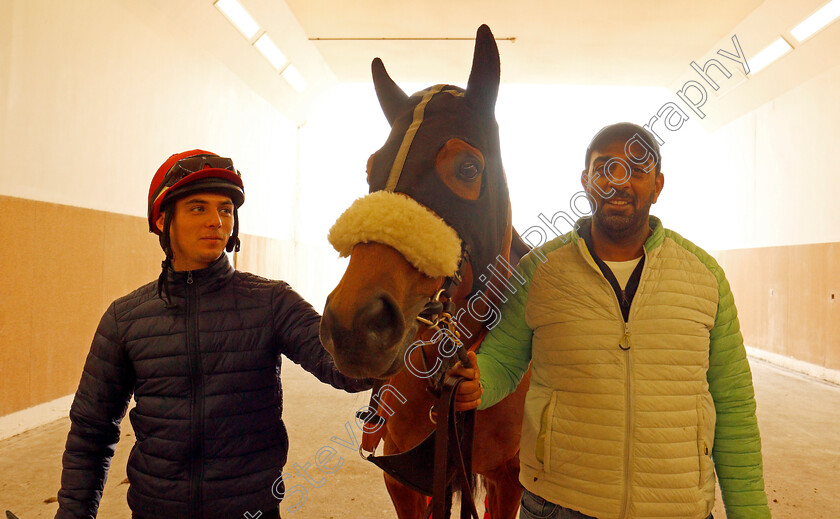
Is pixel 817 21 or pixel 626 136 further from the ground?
pixel 817 21

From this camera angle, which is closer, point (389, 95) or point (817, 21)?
point (389, 95)

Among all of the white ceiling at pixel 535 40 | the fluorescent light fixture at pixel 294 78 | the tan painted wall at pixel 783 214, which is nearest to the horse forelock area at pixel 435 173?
the white ceiling at pixel 535 40

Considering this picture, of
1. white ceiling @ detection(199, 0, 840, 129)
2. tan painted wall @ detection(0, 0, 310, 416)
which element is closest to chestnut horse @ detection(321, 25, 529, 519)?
tan painted wall @ detection(0, 0, 310, 416)

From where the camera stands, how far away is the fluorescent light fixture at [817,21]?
432 cm

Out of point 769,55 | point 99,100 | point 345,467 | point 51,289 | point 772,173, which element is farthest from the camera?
point 772,173

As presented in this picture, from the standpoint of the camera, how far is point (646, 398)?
1022 millimetres

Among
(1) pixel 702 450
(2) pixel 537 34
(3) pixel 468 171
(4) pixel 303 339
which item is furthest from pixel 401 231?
(2) pixel 537 34

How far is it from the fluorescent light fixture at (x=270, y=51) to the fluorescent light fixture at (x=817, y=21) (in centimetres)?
576

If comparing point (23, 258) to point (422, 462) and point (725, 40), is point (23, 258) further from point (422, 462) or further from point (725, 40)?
point (725, 40)

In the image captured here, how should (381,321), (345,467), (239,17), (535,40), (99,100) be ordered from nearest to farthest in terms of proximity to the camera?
(381,321) → (345,467) → (99,100) → (239,17) → (535,40)

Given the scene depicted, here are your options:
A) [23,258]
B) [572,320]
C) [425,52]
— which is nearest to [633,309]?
[572,320]

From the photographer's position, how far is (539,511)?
110 centimetres

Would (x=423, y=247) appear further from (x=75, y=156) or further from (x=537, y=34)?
(x=537, y=34)

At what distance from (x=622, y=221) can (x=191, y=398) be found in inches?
42.2
